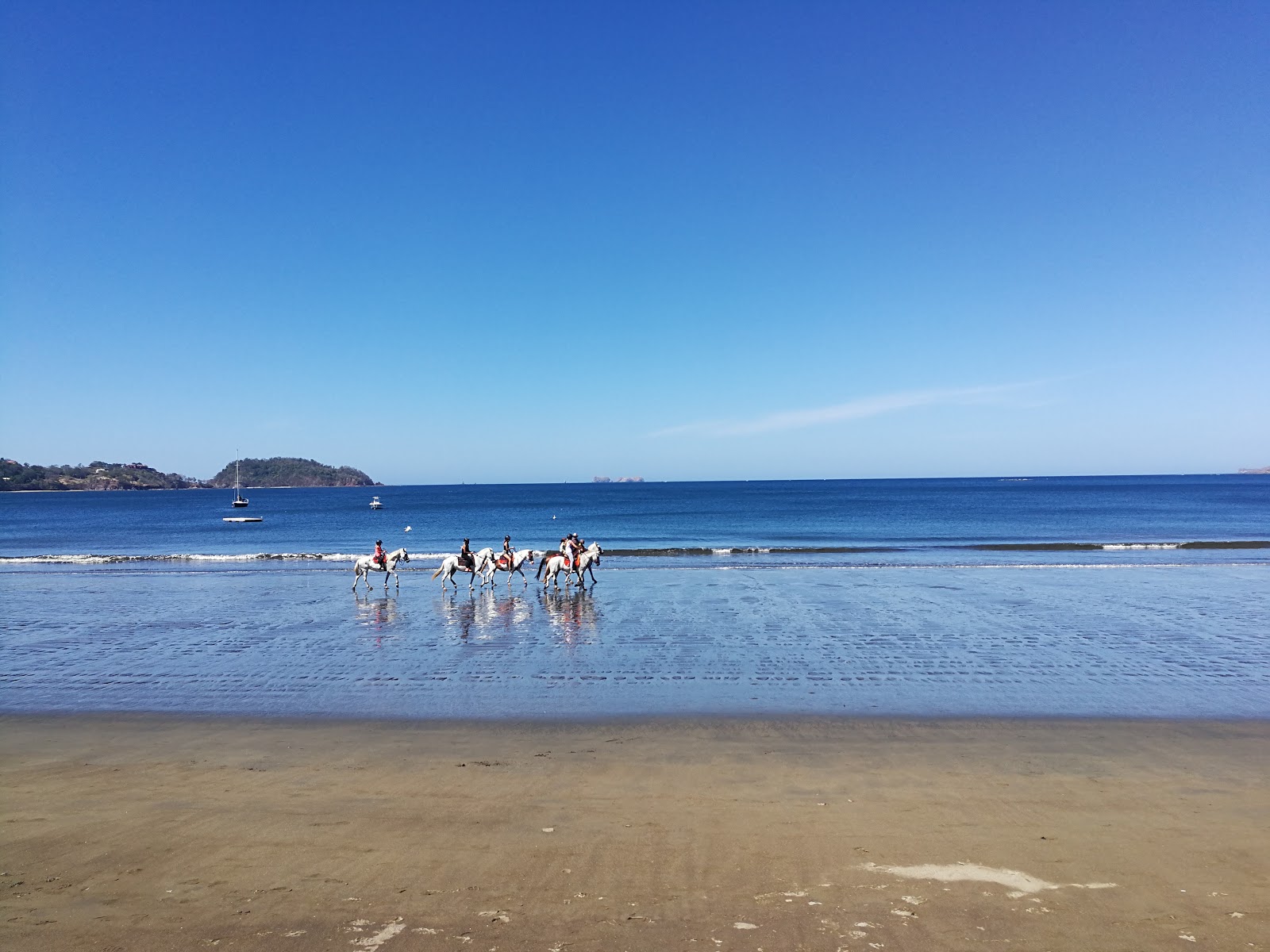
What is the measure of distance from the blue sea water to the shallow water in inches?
3.1

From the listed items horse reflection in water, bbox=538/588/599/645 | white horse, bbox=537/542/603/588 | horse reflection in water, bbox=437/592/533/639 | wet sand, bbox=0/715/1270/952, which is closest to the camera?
wet sand, bbox=0/715/1270/952

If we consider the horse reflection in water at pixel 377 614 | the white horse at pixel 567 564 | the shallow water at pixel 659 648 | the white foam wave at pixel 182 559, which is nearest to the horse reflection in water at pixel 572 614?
the shallow water at pixel 659 648

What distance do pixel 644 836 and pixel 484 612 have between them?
49.2 feet

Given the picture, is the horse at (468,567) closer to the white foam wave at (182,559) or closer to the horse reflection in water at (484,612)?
the horse reflection in water at (484,612)

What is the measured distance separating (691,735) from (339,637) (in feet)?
35.9

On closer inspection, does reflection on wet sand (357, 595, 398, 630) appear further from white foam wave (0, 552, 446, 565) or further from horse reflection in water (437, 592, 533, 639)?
white foam wave (0, 552, 446, 565)

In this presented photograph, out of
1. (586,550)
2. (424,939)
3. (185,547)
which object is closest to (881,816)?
(424,939)

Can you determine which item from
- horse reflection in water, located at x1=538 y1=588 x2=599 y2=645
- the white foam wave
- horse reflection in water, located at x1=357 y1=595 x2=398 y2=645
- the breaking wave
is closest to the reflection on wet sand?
horse reflection in water, located at x1=357 y1=595 x2=398 y2=645

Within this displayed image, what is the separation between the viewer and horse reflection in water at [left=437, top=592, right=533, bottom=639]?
1958 centimetres

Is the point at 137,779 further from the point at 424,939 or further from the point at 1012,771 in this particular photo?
the point at 1012,771

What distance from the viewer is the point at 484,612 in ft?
71.9

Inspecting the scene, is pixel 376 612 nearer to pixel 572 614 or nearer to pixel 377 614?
pixel 377 614

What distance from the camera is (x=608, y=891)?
649cm

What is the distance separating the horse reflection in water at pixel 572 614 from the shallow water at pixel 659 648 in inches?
4.7
